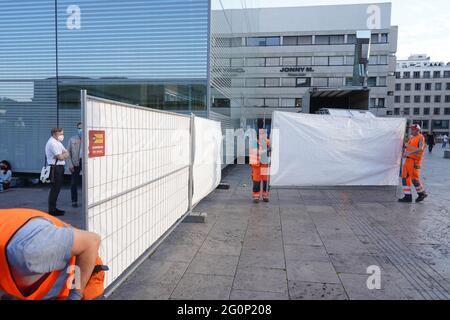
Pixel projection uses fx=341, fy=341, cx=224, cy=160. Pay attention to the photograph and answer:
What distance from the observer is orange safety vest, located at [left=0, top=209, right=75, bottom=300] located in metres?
1.70

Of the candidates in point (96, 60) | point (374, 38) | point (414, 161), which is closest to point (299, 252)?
point (414, 161)

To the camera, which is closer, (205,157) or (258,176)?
(205,157)

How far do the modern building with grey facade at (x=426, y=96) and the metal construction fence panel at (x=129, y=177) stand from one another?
94299 millimetres

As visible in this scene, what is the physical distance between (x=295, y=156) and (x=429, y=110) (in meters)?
96.7

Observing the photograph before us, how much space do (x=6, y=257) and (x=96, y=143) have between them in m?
1.46

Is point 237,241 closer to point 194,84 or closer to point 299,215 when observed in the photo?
point 299,215

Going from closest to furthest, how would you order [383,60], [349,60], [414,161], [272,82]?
[414,161]
[383,60]
[349,60]
[272,82]

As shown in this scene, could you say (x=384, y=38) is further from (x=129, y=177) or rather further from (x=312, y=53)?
(x=129, y=177)

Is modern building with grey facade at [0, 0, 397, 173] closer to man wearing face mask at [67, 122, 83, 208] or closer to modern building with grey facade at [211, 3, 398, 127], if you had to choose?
man wearing face mask at [67, 122, 83, 208]

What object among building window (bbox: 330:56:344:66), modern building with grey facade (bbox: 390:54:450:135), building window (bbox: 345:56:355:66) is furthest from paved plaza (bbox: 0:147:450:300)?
modern building with grey facade (bbox: 390:54:450:135)

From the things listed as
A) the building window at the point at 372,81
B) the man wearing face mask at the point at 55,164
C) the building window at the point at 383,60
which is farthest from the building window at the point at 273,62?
the man wearing face mask at the point at 55,164

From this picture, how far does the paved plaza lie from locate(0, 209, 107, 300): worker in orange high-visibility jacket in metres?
1.59

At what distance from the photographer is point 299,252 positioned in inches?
194
